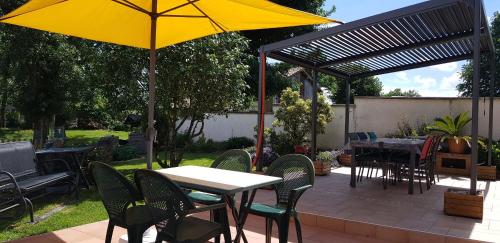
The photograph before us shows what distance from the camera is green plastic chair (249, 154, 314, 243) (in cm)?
323

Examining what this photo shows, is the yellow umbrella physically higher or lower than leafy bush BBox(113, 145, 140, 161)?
higher

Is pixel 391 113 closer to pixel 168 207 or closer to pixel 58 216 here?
pixel 58 216

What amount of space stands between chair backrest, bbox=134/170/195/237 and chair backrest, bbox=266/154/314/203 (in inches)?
48.8

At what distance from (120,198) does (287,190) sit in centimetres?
152

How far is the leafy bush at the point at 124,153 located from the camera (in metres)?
11.4

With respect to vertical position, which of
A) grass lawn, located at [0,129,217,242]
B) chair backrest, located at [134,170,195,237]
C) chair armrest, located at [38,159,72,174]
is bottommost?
grass lawn, located at [0,129,217,242]

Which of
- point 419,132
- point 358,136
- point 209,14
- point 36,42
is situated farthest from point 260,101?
point 36,42

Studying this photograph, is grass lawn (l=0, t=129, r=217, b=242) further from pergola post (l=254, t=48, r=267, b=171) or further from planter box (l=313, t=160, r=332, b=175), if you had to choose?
planter box (l=313, t=160, r=332, b=175)

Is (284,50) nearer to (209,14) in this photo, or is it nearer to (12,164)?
(209,14)

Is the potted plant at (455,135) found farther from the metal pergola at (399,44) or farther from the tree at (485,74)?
the tree at (485,74)

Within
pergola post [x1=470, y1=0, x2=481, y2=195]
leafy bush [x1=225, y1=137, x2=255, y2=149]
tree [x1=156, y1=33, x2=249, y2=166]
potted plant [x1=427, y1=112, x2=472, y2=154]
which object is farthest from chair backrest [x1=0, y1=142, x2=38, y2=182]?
leafy bush [x1=225, y1=137, x2=255, y2=149]

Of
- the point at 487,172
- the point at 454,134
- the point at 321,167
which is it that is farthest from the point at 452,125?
the point at 321,167

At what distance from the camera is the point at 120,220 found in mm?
3045

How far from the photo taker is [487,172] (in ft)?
25.4
